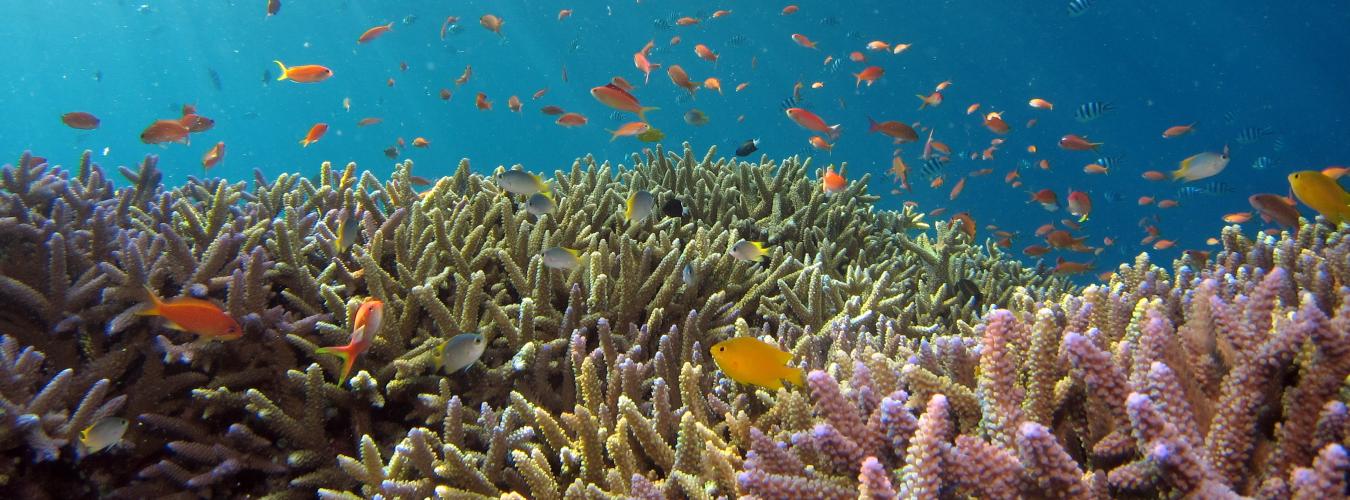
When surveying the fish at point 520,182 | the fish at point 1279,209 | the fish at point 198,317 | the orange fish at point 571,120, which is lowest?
the fish at point 198,317

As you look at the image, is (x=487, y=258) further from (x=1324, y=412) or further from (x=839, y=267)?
(x=1324, y=412)

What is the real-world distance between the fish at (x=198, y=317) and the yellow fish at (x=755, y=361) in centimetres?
218

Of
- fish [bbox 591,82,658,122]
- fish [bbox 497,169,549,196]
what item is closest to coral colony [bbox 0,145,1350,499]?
fish [bbox 497,169,549,196]

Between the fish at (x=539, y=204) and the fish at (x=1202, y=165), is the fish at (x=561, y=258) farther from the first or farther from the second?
the fish at (x=1202, y=165)

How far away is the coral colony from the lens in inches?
58.2

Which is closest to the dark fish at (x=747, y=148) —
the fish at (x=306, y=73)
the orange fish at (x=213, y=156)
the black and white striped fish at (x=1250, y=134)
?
the fish at (x=306, y=73)

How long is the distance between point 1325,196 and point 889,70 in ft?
204

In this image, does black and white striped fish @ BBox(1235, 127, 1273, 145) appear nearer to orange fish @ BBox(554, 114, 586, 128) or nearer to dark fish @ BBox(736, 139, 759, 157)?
dark fish @ BBox(736, 139, 759, 157)

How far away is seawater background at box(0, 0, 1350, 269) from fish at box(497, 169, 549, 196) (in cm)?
2961

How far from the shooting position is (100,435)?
8.29 feet

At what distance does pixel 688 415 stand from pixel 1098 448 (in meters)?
1.21

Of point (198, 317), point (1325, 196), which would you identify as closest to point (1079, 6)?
point (1325, 196)

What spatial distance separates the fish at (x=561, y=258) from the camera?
3504 mm

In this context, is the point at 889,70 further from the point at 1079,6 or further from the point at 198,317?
the point at 198,317
